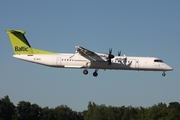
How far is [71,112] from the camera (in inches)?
4592

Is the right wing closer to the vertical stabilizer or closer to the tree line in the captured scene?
the vertical stabilizer

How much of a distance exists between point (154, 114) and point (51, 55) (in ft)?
141

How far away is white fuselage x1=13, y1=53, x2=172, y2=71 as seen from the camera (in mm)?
56969

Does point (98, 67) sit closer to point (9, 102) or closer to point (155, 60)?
point (155, 60)

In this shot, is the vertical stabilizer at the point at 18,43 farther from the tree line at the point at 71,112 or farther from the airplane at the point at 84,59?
the tree line at the point at 71,112

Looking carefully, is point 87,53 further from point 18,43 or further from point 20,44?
point 18,43

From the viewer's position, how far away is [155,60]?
191 feet

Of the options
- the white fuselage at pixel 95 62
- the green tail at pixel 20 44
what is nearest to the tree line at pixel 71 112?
the white fuselage at pixel 95 62

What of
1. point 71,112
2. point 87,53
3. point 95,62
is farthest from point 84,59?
point 71,112

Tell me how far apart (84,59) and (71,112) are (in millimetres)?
61082

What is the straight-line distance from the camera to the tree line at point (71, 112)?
98.6m

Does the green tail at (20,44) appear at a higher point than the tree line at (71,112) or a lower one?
higher

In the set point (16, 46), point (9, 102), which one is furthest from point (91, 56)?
point (9, 102)

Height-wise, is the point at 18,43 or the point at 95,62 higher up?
the point at 18,43
